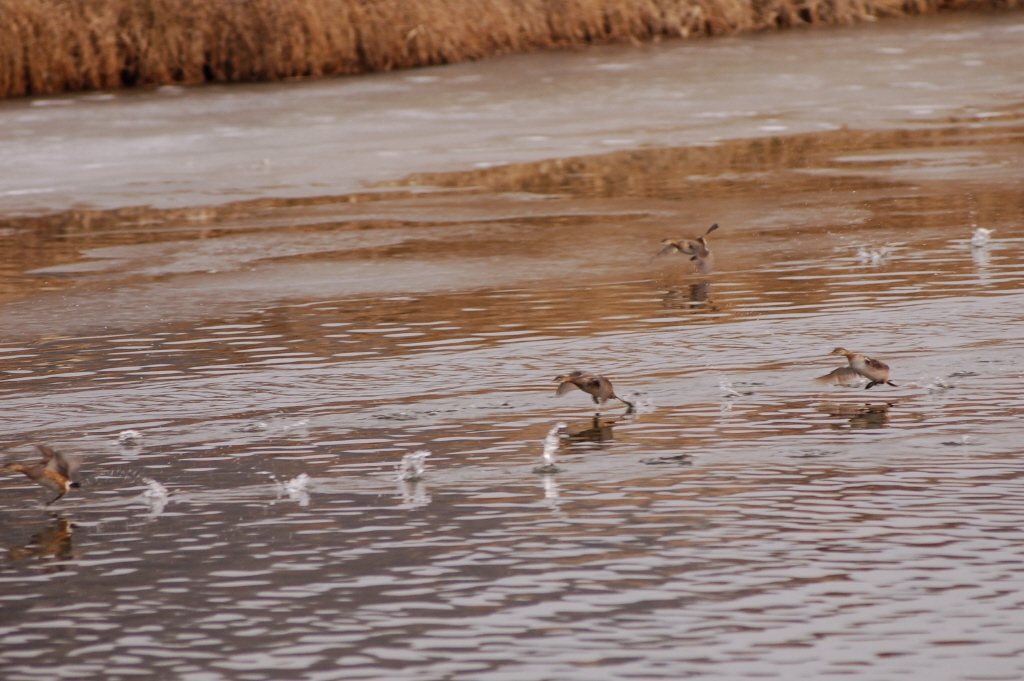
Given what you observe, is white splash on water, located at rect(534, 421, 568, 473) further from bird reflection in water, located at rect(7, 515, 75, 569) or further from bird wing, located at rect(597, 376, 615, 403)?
bird reflection in water, located at rect(7, 515, 75, 569)

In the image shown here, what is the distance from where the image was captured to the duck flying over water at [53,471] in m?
5.94

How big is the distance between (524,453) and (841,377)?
150 cm

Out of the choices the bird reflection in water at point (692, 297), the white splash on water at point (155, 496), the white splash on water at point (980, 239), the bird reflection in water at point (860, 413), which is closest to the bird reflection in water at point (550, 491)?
the bird reflection in water at point (860, 413)

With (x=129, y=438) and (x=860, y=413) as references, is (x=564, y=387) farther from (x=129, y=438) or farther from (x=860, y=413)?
(x=129, y=438)

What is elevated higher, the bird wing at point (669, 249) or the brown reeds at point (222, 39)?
the brown reeds at point (222, 39)

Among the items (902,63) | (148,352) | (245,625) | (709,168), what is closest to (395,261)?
(148,352)

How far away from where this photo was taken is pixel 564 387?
7.07 meters

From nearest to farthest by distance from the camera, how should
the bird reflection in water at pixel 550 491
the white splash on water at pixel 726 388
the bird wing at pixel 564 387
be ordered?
the bird reflection in water at pixel 550 491, the bird wing at pixel 564 387, the white splash on water at pixel 726 388

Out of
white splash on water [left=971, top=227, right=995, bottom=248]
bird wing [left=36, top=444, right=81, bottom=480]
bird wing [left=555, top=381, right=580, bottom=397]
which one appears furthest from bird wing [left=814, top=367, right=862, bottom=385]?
white splash on water [left=971, top=227, right=995, bottom=248]

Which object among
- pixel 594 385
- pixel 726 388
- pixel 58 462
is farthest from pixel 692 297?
pixel 58 462

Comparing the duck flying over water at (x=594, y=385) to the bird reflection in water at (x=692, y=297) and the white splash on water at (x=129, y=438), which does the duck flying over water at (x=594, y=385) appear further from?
the bird reflection in water at (x=692, y=297)

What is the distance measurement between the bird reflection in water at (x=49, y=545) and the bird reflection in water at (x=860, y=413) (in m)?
3.03

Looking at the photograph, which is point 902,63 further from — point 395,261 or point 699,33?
point 395,261

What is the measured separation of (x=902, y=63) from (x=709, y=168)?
8.23m
